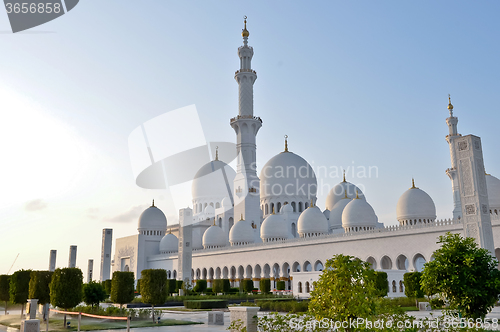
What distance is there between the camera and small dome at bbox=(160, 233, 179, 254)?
1681 inches

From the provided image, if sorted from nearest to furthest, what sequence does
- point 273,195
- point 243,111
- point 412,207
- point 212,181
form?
point 412,207
point 243,111
point 273,195
point 212,181

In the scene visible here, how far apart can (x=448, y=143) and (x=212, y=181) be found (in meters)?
22.2

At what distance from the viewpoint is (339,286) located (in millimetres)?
6156

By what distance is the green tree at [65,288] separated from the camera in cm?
1256

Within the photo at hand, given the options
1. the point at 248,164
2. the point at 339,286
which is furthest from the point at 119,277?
the point at 248,164

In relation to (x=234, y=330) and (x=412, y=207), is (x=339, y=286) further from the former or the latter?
(x=412, y=207)

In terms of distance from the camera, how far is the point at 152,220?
4431 cm

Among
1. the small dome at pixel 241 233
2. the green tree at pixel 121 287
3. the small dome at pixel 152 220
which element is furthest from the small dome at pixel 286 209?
the green tree at pixel 121 287

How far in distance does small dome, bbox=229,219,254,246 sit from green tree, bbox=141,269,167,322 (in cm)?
2216

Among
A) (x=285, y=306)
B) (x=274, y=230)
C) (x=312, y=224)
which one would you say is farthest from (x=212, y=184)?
(x=285, y=306)

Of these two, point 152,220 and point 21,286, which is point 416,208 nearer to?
point 21,286

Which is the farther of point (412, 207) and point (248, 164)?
point (248, 164)

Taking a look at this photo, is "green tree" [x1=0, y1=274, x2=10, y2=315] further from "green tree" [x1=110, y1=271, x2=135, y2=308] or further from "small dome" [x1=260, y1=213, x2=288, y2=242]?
→ "small dome" [x1=260, y1=213, x2=288, y2=242]

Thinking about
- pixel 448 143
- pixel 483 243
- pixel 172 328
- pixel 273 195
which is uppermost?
pixel 448 143
